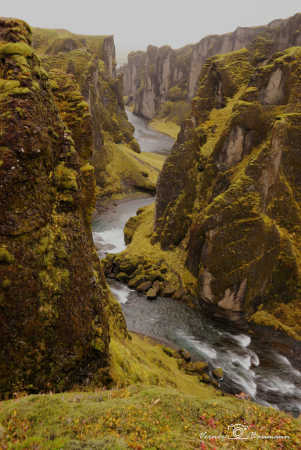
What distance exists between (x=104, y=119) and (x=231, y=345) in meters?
85.2

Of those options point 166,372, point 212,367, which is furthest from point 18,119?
point 212,367

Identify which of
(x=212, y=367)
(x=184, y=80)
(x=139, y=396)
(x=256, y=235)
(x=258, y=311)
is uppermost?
(x=184, y=80)

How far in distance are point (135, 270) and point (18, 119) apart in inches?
1161

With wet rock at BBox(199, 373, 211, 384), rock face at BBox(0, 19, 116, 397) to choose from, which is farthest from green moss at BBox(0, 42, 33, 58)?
wet rock at BBox(199, 373, 211, 384)

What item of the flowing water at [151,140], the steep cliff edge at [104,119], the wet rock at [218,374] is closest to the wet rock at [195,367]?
the wet rock at [218,374]

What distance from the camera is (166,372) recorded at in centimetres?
1858

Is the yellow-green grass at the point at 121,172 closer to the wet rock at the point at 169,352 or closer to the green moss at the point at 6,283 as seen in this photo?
the wet rock at the point at 169,352

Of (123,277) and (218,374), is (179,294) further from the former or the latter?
(218,374)

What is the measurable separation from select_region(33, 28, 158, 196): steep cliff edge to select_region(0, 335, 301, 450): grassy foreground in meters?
66.1

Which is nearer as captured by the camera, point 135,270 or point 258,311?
point 258,311

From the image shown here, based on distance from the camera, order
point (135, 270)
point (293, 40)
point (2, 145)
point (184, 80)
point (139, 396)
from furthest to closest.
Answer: point (184, 80) → point (293, 40) → point (135, 270) → point (139, 396) → point (2, 145)

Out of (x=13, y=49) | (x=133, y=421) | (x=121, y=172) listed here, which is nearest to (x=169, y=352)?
(x=133, y=421)

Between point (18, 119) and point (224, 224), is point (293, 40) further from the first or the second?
point (18, 119)

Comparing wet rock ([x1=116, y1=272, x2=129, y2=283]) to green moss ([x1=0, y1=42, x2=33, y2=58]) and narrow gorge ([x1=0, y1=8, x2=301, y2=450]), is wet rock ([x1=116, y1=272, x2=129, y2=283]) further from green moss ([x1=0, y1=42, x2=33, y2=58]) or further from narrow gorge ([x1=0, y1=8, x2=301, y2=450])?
green moss ([x1=0, y1=42, x2=33, y2=58])
